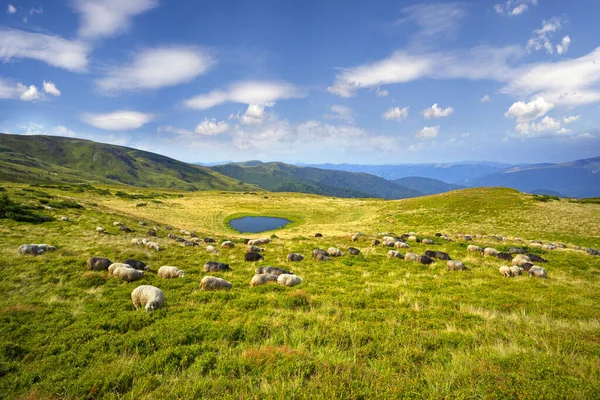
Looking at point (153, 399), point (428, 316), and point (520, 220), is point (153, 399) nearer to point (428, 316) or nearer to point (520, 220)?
point (428, 316)

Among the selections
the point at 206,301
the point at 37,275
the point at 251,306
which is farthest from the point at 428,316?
the point at 37,275

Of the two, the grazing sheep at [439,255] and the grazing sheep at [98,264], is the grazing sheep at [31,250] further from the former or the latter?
the grazing sheep at [439,255]

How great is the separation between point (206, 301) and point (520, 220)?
5823 cm

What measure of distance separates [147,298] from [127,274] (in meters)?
4.25

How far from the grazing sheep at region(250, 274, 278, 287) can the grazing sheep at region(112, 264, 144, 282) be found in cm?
666

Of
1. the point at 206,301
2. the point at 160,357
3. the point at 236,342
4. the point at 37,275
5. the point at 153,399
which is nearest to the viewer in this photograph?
the point at 153,399

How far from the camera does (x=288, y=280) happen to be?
1516cm

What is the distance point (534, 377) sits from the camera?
6371 millimetres

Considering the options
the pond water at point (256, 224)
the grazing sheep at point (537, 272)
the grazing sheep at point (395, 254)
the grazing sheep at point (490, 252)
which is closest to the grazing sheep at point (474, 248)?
the grazing sheep at point (490, 252)

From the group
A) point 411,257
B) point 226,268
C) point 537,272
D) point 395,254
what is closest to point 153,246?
point 226,268

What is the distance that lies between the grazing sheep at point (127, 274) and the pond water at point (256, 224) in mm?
40708

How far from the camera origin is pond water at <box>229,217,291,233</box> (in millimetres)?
58531

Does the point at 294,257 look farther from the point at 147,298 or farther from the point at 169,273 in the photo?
the point at 147,298

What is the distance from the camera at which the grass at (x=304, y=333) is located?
20.9 feet
